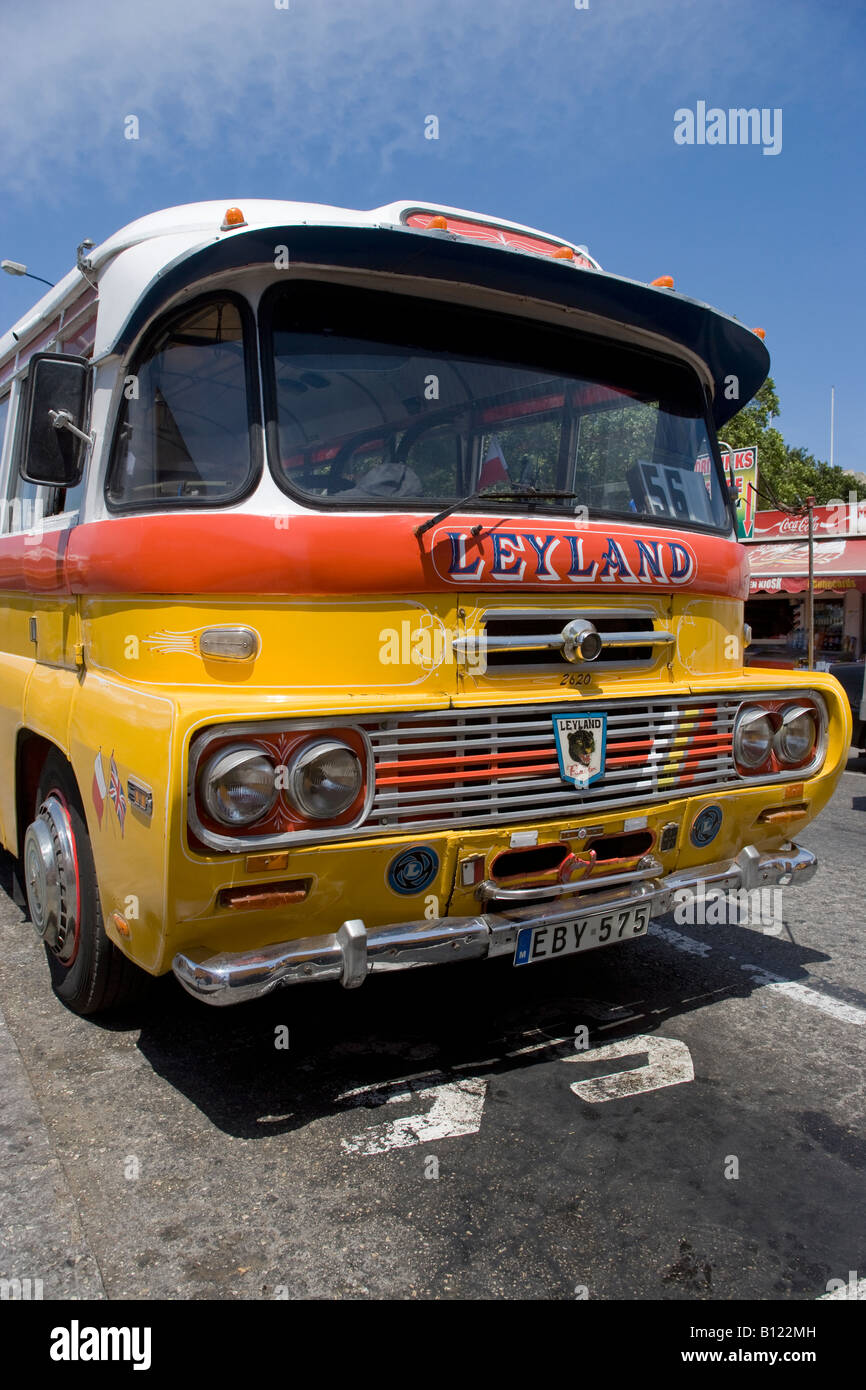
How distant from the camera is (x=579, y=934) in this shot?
11.0ft

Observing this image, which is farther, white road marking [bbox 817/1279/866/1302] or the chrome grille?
the chrome grille

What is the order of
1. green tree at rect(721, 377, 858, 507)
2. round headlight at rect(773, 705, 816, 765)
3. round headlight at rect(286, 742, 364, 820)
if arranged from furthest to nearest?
green tree at rect(721, 377, 858, 507) → round headlight at rect(773, 705, 816, 765) → round headlight at rect(286, 742, 364, 820)

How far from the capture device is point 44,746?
4.04 metres

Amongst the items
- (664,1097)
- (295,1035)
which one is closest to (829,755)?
(664,1097)

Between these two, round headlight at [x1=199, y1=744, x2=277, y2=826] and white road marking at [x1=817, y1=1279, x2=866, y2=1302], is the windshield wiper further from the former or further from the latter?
white road marking at [x1=817, y1=1279, x2=866, y2=1302]

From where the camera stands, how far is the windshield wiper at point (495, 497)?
3113 millimetres

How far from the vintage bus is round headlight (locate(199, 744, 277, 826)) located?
1cm

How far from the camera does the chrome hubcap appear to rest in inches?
144

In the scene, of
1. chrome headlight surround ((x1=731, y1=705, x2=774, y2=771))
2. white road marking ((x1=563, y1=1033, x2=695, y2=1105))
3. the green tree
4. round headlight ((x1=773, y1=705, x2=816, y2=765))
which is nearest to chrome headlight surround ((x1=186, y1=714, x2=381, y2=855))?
white road marking ((x1=563, y1=1033, x2=695, y2=1105))

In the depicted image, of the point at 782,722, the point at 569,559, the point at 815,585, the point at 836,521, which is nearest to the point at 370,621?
the point at 569,559

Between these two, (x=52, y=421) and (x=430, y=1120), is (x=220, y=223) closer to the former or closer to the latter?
(x=52, y=421)

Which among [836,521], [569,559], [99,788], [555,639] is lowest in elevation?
[99,788]

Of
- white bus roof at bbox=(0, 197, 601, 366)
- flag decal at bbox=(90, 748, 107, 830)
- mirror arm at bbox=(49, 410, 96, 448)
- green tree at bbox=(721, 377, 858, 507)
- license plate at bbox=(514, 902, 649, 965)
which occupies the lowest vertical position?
license plate at bbox=(514, 902, 649, 965)

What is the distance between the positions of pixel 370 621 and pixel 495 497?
0.67m
